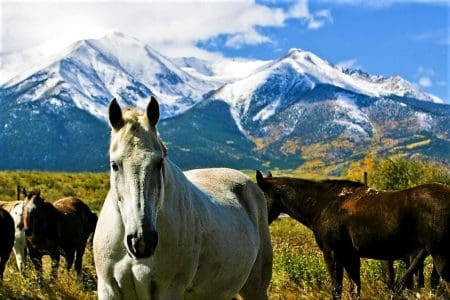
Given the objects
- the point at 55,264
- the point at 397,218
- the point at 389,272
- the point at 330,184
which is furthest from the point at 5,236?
the point at 397,218

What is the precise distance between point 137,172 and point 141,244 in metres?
0.51

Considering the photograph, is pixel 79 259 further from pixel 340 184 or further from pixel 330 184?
pixel 340 184

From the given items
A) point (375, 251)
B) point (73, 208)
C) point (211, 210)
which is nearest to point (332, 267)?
point (375, 251)

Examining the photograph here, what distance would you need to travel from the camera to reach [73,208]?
14.2m

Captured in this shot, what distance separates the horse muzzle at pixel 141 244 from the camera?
428cm

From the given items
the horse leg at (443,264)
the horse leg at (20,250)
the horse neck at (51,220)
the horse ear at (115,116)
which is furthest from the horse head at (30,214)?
the horse ear at (115,116)

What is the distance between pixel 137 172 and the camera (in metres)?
4.50

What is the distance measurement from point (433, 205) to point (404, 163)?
96.9 feet

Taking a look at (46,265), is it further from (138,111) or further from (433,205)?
(138,111)

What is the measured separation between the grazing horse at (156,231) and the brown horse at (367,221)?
3116 mm

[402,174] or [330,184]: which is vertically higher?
[330,184]

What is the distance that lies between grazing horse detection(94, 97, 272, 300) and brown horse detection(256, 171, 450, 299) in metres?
3.12

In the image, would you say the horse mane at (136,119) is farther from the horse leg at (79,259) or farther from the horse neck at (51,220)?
the horse neck at (51,220)

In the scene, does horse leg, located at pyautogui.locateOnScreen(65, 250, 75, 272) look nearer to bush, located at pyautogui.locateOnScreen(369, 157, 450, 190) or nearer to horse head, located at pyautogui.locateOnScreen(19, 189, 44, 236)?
horse head, located at pyautogui.locateOnScreen(19, 189, 44, 236)
